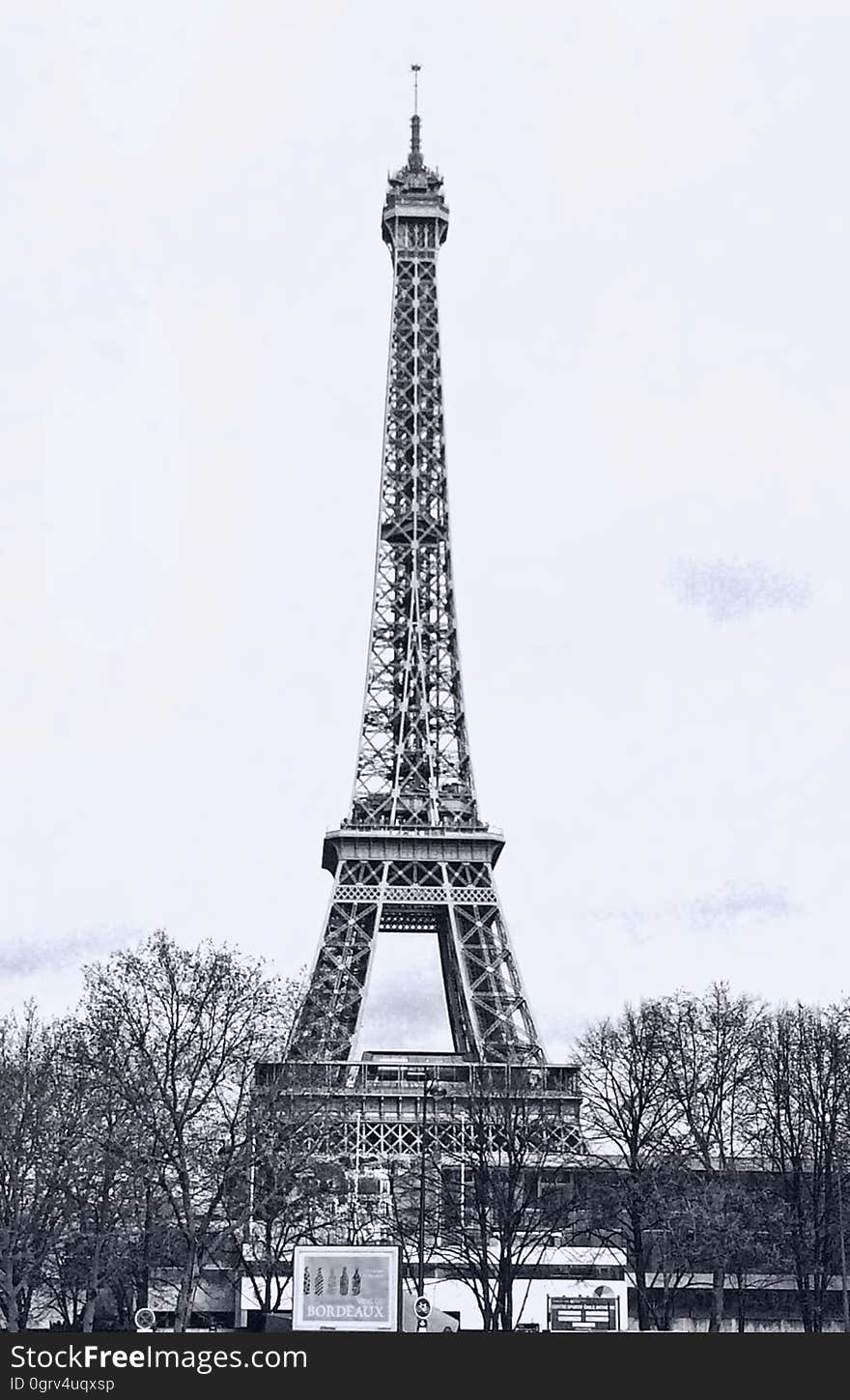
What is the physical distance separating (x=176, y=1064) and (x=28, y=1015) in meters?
8.99

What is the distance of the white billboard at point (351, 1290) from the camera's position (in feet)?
96.9

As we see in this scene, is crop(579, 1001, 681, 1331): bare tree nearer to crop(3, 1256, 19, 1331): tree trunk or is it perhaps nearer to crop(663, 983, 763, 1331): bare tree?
crop(663, 983, 763, 1331): bare tree

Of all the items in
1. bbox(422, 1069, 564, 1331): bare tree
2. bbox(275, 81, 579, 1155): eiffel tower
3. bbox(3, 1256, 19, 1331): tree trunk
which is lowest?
bbox(3, 1256, 19, 1331): tree trunk

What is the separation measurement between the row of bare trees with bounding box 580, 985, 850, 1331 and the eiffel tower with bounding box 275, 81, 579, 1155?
399 cm

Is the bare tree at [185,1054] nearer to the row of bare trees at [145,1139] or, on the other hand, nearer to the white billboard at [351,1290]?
the row of bare trees at [145,1139]

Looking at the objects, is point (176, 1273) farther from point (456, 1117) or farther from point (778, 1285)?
point (778, 1285)

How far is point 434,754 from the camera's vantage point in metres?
90.7

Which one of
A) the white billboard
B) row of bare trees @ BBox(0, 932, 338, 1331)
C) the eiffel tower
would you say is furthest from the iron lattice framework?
the white billboard

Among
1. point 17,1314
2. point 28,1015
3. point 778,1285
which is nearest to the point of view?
point 17,1314

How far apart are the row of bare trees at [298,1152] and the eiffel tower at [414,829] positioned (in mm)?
4237

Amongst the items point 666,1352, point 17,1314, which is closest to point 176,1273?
point 17,1314

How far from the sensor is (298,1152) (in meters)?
58.3

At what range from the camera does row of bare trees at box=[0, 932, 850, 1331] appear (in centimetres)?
5578

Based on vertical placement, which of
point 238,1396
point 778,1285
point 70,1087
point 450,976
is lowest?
point 238,1396
